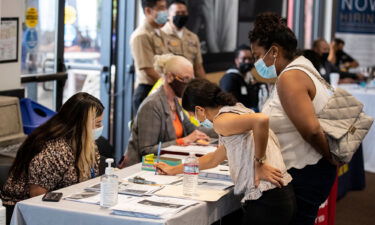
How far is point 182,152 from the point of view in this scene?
413 centimetres

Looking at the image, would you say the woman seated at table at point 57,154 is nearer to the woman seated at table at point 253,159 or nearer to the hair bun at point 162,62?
the woman seated at table at point 253,159

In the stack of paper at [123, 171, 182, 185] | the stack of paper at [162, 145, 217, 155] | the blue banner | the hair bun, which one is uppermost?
the blue banner

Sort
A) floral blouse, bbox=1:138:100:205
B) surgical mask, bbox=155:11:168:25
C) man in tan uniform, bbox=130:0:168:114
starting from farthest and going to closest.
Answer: surgical mask, bbox=155:11:168:25
man in tan uniform, bbox=130:0:168:114
floral blouse, bbox=1:138:100:205

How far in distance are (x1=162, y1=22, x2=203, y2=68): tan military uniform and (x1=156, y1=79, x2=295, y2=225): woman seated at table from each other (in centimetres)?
319

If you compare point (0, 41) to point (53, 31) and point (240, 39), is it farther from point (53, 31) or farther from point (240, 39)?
point (240, 39)

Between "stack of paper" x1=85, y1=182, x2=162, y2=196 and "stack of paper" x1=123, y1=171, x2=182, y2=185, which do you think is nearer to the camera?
"stack of paper" x1=85, y1=182, x2=162, y2=196

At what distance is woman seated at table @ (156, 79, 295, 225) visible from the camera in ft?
10.0

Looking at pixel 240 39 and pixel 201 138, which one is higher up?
pixel 240 39

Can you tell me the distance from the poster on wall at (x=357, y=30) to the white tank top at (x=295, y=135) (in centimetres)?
774

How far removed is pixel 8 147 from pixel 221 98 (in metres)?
1.82

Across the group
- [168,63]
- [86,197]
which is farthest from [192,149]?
[86,197]

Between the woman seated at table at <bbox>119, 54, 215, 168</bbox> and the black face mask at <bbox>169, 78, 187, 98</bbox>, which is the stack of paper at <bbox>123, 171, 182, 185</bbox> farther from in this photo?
the black face mask at <bbox>169, 78, 187, 98</bbox>


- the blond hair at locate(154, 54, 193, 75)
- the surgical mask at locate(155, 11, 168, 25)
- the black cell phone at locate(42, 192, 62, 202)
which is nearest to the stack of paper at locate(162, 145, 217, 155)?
the blond hair at locate(154, 54, 193, 75)

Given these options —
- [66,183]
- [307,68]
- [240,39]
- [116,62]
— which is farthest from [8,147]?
[240,39]
